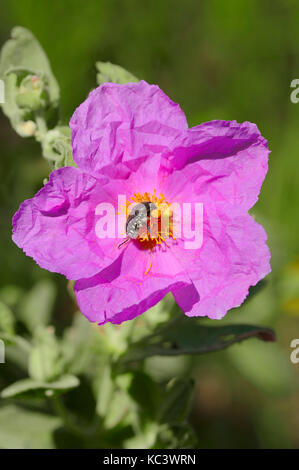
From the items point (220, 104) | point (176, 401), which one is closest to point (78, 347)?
point (176, 401)

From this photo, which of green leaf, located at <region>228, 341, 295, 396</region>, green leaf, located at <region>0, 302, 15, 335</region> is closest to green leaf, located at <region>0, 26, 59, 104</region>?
green leaf, located at <region>0, 302, 15, 335</region>

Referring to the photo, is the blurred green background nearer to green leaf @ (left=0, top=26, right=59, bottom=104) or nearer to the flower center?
green leaf @ (left=0, top=26, right=59, bottom=104)

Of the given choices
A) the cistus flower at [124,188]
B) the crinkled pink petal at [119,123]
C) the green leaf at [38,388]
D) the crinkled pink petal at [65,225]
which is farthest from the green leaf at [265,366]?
the crinkled pink petal at [119,123]

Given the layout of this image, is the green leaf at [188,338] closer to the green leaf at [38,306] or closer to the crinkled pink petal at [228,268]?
the crinkled pink petal at [228,268]

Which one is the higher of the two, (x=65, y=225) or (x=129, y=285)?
(x=65, y=225)

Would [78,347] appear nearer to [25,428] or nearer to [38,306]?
[25,428]
